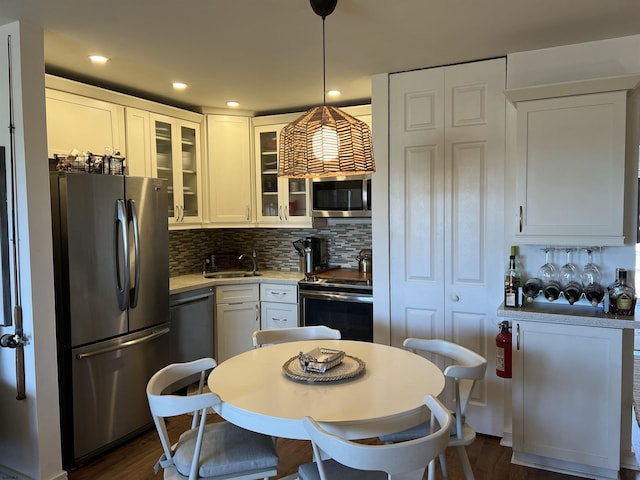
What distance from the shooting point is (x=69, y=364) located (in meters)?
2.69

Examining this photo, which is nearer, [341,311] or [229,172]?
[341,311]

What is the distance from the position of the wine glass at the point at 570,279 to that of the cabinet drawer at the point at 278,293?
200 cm

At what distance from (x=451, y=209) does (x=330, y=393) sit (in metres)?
1.70

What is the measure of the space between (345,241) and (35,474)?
285cm

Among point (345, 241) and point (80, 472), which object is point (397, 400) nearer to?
point (80, 472)

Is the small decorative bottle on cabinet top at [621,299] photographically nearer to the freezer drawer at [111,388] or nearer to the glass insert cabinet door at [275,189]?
the glass insert cabinet door at [275,189]

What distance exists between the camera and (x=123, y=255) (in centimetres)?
295

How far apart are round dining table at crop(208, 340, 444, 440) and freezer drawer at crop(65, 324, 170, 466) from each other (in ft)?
3.59

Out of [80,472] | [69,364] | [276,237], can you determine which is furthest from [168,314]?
[276,237]

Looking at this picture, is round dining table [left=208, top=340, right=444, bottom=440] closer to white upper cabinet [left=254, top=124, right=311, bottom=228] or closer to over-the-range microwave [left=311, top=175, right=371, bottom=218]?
over-the-range microwave [left=311, top=175, right=371, bottom=218]

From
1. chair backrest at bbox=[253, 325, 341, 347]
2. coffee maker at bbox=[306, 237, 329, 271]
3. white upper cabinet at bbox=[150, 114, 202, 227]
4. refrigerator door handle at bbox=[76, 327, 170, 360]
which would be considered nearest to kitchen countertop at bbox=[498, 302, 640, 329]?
chair backrest at bbox=[253, 325, 341, 347]

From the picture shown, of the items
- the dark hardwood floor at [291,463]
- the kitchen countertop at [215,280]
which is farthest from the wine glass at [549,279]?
the kitchen countertop at [215,280]

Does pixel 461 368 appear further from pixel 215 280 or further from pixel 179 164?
pixel 179 164

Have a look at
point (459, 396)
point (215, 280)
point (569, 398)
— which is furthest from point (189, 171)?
point (569, 398)
